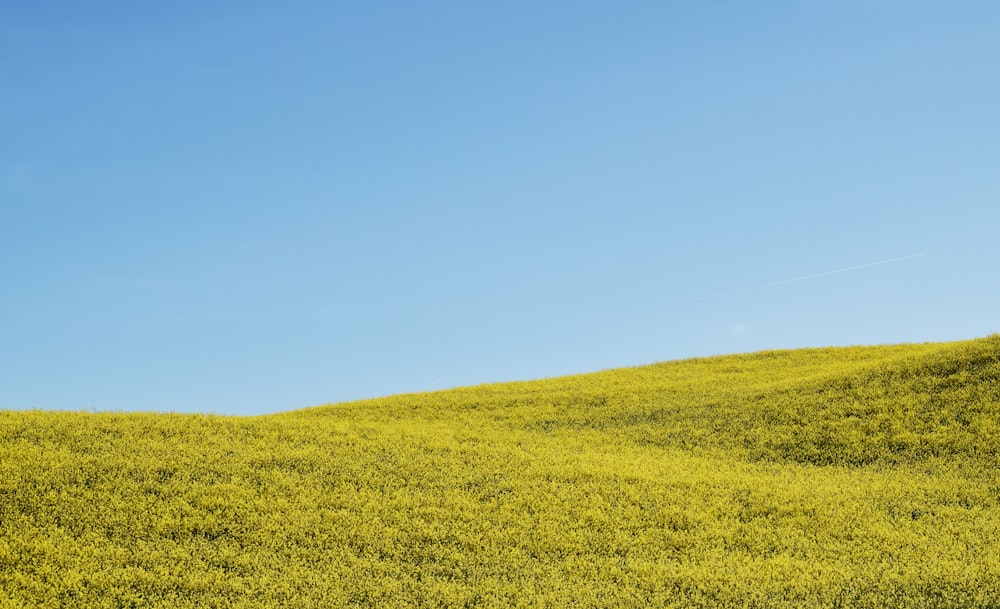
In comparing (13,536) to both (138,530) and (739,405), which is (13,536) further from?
(739,405)

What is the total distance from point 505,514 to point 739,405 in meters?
17.0

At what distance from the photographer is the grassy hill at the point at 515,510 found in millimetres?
13844

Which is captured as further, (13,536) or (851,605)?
(13,536)

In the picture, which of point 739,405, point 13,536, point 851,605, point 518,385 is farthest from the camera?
point 518,385

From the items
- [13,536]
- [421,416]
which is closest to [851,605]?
[13,536]

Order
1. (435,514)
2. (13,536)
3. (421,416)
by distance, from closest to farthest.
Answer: (13,536)
(435,514)
(421,416)

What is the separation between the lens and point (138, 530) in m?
15.5

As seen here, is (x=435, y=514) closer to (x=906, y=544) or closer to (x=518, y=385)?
(x=906, y=544)

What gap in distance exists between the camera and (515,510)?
706 inches

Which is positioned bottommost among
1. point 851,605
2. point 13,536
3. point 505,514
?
point 851,605

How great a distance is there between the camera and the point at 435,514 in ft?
56.4

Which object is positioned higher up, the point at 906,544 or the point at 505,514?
the point at 505,514

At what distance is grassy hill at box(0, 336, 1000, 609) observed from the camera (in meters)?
13.8

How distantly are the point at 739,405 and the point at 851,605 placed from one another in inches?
721
